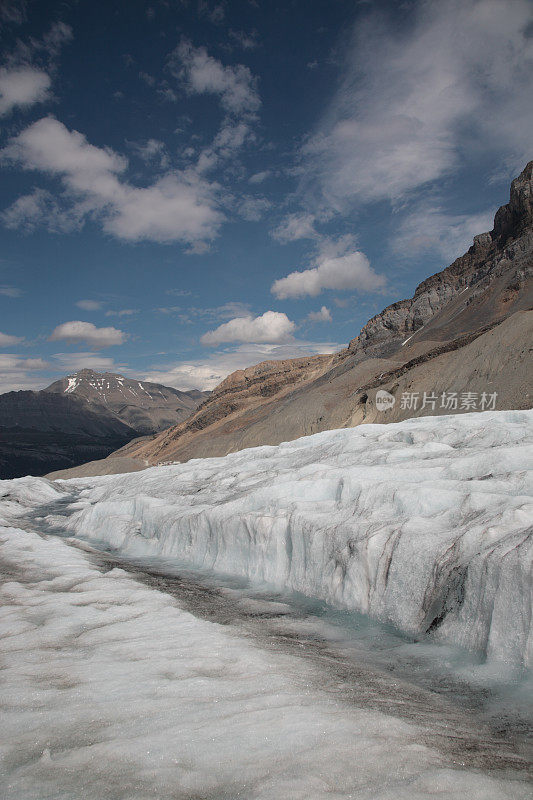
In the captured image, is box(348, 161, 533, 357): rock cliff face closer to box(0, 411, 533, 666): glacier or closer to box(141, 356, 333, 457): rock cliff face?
box(141, 356, 333, 457): rock cliff face

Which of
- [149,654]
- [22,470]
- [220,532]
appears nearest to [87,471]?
[220,532]

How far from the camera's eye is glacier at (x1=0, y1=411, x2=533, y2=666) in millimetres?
5934

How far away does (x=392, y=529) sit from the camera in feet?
25.5

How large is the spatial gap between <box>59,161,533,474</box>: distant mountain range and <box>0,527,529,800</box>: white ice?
3003 cm

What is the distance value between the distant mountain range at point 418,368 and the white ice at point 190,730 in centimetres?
3003

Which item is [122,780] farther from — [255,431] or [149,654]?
[255,431]

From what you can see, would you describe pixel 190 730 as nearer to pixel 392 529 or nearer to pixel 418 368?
pixel 392 529

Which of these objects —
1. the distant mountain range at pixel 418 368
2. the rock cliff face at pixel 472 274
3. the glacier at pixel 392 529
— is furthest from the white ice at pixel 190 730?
the rock cliff face at pixel 472 274

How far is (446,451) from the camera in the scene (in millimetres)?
11523

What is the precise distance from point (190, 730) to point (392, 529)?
16.3 feet

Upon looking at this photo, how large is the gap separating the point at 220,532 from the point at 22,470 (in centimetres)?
16811

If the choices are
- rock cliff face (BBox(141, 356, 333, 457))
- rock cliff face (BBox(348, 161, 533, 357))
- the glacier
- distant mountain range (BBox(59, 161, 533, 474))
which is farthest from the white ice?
rock cliff face (BBox(141, 356, 333, 457))

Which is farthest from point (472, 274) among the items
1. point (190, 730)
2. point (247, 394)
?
point (190, 730)

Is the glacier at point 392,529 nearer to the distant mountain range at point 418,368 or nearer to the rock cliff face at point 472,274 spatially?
the distant mountain range at point 418,368
